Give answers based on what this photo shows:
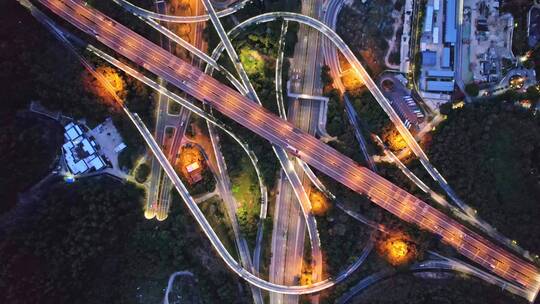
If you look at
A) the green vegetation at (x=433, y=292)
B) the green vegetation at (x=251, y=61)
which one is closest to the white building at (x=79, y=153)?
the green vegetation at (x=251, y=61)

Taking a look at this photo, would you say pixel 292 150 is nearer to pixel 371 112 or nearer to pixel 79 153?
pixel 371 112

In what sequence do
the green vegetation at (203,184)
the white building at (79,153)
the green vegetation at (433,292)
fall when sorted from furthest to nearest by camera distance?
the green vegetation at (203,184) → the white building at (79,153) → the green vegetation at (433,292)

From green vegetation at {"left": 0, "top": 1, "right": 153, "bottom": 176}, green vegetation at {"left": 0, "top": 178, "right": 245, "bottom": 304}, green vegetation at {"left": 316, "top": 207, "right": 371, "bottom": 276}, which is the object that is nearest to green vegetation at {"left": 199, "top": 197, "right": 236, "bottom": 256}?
green vegetation at {"left": 0, "top": 178, "right": 245, "bottom": 304}

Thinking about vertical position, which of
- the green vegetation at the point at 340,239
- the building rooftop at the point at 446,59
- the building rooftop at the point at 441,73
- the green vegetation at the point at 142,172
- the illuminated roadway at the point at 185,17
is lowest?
the green vegetation at the point at 340,239

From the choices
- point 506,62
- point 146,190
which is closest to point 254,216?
point 146,190

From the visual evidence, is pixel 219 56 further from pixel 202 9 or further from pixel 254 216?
pixel 254 216

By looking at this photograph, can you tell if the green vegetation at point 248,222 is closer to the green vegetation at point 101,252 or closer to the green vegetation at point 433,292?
the green vegetation at point 101,252

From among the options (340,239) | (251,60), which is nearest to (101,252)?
(340,239)
